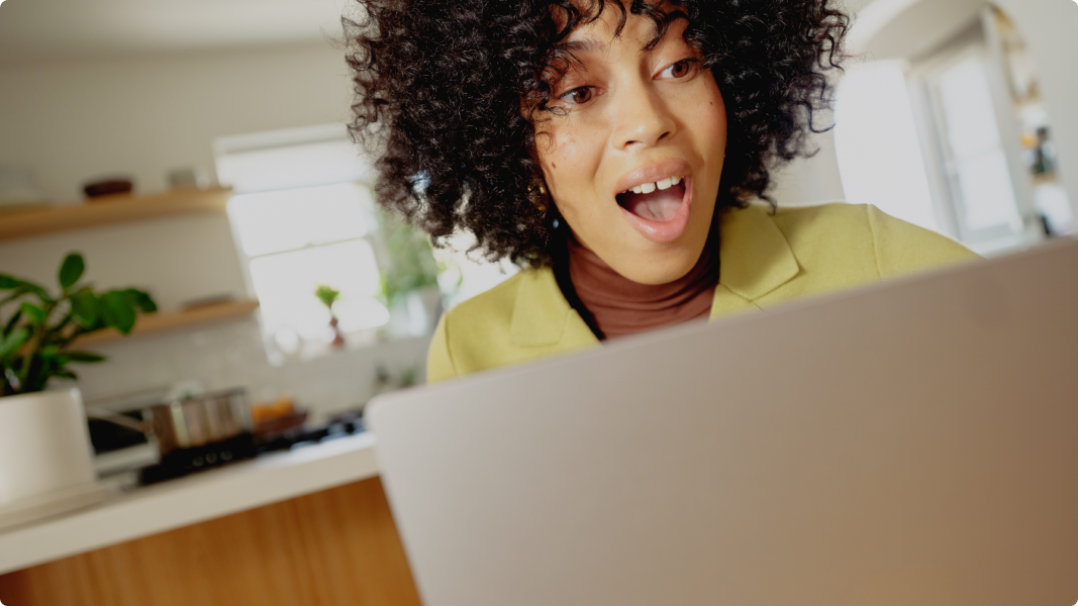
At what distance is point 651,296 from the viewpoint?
1.00m

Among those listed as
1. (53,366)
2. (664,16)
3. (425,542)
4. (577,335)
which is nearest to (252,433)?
(53,366)

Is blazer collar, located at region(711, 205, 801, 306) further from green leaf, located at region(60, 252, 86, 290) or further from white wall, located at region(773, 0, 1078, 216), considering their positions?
white wall, located at region(773, 0, 1078, 216)

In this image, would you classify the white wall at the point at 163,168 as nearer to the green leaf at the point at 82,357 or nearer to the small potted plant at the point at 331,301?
the small potted plant at the point at 331,301

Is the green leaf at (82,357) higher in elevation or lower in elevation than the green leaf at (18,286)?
lower

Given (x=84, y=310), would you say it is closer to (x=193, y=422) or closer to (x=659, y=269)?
(x=193, y=422)

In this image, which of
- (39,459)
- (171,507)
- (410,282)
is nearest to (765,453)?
(171,507)

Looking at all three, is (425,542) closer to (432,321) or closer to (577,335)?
(577,335)

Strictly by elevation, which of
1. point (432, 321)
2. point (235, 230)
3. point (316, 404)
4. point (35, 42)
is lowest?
point (316, 404)

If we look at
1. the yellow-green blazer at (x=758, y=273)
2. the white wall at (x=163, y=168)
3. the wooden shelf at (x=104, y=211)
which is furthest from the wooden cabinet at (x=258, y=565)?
the white wall at (x=163, y=168)

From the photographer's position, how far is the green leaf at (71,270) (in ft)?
4.01

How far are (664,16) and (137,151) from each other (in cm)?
426

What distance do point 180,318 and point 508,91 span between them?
11.2 feet

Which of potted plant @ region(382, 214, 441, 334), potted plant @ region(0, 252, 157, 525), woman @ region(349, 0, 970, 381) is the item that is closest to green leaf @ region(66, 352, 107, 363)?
potted plant @ region(0, 252, 157, 525)

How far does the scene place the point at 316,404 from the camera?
463 cm
